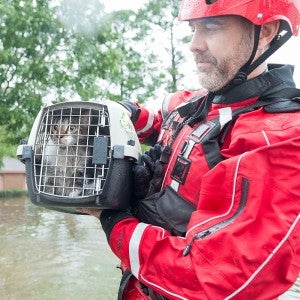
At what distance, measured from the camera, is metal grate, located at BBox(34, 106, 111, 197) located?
1806 millimetres

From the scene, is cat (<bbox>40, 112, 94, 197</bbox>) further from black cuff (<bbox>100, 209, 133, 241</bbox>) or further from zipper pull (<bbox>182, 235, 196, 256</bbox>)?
zipper pull (<bbox>182, 235, 196, 256</bbox>)

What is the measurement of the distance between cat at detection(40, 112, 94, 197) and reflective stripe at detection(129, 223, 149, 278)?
0.80 feet

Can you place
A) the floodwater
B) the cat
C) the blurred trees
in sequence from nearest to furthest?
the cat → the floodwater → the blurred trees

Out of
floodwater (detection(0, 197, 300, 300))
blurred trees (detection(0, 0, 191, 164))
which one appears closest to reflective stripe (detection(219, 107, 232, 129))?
floodwater (detection(0, 197, 300, 300))

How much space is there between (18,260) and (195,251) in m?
4.49

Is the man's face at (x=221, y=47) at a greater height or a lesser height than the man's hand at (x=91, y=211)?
greater

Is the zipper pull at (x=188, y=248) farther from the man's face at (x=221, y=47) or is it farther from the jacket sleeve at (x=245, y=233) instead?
the man's face at (x=221, y=47)

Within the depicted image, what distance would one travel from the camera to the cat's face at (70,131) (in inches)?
73.8

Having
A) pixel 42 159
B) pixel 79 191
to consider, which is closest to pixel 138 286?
pixel 79 191

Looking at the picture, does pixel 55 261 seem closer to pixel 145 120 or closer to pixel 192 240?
pixel 145 120

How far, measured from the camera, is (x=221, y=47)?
5.93 feet

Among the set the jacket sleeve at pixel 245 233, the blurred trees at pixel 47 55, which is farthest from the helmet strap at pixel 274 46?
the blurred trees at pixel 47 55

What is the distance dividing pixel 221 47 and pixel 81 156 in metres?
0.71

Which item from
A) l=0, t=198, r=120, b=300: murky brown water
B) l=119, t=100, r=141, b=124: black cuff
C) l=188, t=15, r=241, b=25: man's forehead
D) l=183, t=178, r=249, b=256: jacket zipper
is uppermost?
l=188, t=15, r=241, b=25: man's forehead
